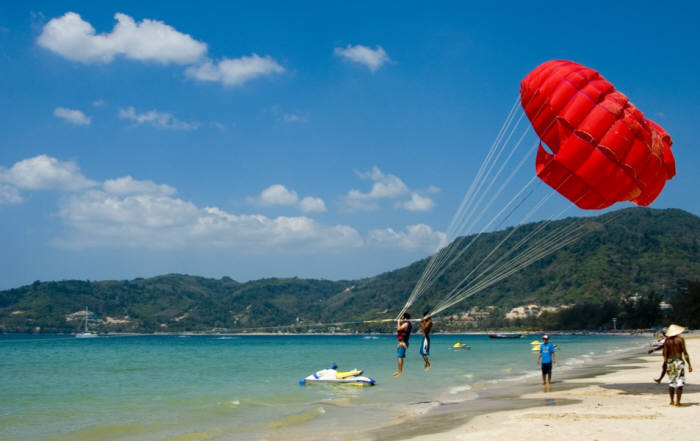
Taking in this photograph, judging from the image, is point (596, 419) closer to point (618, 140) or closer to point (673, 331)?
point (673, 331)

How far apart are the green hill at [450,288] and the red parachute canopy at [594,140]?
278ft

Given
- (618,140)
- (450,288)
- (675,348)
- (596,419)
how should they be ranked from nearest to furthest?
(596,419) < (675,348) < (618,140) < (450,288)

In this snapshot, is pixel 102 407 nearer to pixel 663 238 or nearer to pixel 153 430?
pixel 153 430

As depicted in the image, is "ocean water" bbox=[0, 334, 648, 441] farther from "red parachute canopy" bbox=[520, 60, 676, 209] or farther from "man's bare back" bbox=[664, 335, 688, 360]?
"red parachute canopy" bbox=[520, 60, 676, 209]

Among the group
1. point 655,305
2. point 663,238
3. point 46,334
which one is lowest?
point 46,334

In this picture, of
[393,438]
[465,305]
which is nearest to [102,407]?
[393,438]

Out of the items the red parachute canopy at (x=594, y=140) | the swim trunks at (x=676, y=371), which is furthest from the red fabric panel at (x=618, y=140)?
the swim trunks at (x=676, y=371)

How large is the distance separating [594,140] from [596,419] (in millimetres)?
6188

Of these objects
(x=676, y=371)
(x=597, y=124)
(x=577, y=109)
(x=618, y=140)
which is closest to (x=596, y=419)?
(x=676, y=371)

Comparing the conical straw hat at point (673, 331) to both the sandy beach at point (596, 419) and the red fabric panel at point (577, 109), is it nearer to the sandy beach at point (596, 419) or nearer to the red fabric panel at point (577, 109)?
the sandy beach at point (596, 419)

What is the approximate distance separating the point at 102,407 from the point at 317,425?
9.16m

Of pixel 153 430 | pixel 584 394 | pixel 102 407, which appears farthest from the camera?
pixel 102 407

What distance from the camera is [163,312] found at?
7200 inches

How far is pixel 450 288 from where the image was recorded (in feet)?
360
